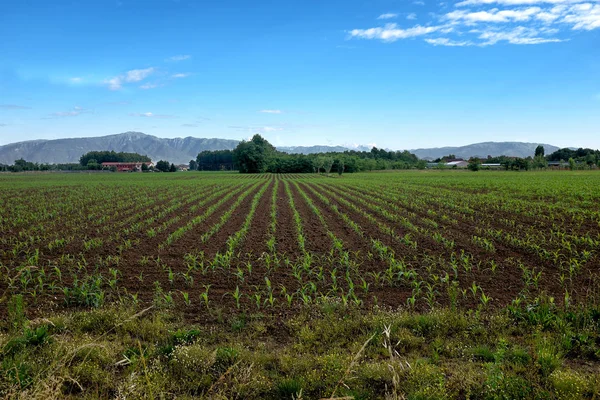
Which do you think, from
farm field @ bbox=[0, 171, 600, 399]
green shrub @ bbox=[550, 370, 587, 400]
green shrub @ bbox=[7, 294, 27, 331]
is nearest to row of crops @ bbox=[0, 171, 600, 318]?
farm field @ bbox=[0, 171, 600, 399]

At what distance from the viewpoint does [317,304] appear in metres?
6.61

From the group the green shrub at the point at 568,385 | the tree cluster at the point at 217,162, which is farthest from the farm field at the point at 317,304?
the tree cluster at the point at 217,162

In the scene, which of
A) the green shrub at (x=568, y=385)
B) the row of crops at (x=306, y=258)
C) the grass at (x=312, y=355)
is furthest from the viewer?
the row of crops at (x=306, y=258)

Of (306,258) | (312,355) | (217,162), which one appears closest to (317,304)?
(312,355)

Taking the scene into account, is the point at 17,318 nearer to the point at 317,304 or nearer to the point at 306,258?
the point at 317,304

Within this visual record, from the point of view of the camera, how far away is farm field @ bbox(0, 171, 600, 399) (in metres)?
4.17

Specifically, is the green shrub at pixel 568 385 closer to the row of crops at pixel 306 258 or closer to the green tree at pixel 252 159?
the row of crops at pixel 306 258

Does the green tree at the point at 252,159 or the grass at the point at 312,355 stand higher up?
the green tree at the point at 252,159

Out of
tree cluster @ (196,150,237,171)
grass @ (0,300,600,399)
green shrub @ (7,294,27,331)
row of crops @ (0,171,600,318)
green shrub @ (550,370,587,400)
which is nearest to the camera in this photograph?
green shrub @ (550,370,587,400)

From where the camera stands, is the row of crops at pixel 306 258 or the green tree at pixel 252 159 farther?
the green tree at pixel 252 159

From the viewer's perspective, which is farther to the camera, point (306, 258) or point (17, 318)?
point (306, 258)

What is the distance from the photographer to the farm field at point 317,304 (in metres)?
4.17

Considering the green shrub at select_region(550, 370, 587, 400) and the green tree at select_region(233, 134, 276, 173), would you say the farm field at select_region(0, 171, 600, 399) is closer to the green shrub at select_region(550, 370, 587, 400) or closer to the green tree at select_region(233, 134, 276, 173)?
the green shrub at select_region(550, 370, 587, 400)

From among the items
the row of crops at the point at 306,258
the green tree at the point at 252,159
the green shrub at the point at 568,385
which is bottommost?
the row of crops at the point at 306,258
